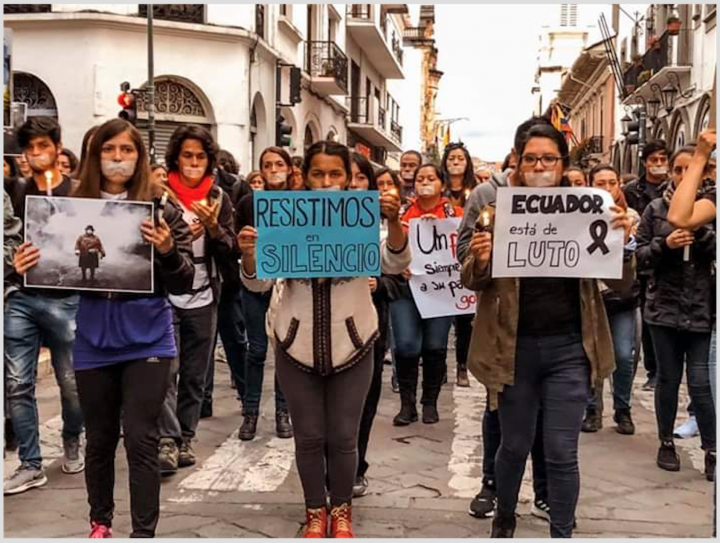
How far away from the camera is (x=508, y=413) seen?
4.00m

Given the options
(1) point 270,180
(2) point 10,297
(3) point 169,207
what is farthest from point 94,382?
(1) point 270,180

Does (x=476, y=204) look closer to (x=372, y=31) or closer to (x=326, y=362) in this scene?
(x=326, y=362)

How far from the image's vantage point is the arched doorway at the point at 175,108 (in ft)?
66.4

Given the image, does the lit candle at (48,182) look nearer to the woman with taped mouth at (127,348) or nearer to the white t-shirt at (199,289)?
the woman with taped mouth at (127,348)

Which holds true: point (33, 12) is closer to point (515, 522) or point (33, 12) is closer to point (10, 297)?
point (10, 297)

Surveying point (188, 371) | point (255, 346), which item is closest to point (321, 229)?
point (188, 371)

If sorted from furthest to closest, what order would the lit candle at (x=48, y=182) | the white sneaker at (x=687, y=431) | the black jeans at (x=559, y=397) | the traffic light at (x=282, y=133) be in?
the traffic light at (x=282, y=133) < the white sneaker at (x=687, y=431) < the lit candle at (x=48, y=182) < the black jeans at (x=559, y=397)

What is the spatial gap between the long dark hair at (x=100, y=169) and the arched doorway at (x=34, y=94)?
16.7 meters

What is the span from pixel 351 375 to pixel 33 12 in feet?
58.6

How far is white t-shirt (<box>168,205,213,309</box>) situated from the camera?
17.8 feet

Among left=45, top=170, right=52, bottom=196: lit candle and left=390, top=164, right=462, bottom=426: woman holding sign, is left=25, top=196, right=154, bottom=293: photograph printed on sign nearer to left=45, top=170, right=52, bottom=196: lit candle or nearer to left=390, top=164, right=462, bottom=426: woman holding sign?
→ left=45, top=170, right=52, bottom=196: lit candle

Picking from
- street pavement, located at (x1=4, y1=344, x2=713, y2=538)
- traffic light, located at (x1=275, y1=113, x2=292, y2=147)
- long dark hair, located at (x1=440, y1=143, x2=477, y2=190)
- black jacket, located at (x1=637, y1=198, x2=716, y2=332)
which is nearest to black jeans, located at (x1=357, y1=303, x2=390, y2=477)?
street pavement, located at (x1=4, y1=344, x2=713, y2=538)

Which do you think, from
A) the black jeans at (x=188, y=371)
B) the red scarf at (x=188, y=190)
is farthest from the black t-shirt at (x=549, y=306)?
the black jeans at (x=188, y=371)

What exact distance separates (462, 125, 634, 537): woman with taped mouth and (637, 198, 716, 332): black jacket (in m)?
1.57
